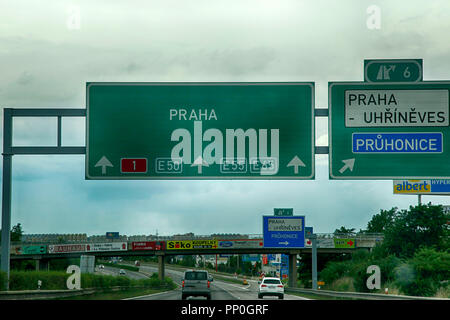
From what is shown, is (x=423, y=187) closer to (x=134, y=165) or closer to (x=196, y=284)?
(x=196, y=284)

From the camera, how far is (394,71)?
2053cm

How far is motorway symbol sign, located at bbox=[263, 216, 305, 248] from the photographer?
215 feet

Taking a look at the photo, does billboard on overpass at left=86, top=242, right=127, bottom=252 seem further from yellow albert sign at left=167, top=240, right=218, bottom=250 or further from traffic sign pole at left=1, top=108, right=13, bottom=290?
traffic sign pole at left=1, top=108, right=13, bottom=290

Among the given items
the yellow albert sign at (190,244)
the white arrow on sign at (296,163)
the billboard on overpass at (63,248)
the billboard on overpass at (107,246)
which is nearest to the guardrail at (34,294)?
the white arrow on sign at (296,163)

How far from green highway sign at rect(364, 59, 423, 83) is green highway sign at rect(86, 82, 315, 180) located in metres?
1.99

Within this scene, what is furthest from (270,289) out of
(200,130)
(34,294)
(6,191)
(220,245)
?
(220,245)

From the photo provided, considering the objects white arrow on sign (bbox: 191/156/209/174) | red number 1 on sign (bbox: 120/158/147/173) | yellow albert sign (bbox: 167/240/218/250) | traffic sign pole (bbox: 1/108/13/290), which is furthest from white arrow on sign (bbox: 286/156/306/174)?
yellow albert sign (bbox: 167/240/218/250)

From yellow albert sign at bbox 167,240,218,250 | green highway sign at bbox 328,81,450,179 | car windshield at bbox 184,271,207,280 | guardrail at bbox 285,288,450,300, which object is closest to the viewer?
green highway sign at bbox 328,81,450,179

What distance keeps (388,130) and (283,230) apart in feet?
152

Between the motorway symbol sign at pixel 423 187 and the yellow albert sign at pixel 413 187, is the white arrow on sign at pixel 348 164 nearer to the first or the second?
the motorway symbol sign at pixel 423 187

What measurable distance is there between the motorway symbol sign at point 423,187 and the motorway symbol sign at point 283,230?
40947mm

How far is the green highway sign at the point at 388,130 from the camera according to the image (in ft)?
66.6
